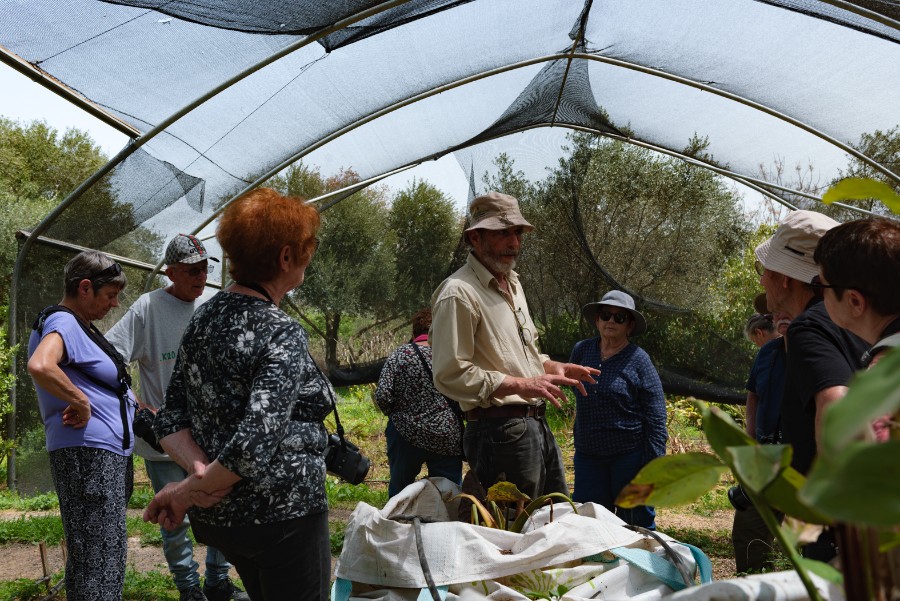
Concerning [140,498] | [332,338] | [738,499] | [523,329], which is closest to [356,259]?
[332,338]

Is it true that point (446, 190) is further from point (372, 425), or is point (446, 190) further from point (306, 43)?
point (372, 425)

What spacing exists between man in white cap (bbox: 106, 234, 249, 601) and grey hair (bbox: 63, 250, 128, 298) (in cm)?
51

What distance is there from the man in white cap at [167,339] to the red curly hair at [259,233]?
1.92 metres

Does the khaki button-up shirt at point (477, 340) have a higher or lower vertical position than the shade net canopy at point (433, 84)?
lower

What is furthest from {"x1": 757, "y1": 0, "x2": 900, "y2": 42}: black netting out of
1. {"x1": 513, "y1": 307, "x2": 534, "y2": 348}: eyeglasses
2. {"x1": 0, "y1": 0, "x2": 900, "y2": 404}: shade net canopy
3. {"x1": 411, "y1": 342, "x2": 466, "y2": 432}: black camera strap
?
{"x1": 411, "y1": 342, "x2": 466, "y2": 432}: black camera strap

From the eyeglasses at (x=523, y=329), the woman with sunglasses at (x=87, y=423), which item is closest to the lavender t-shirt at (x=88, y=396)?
the woman with sunglasses at (x=87, y=423)

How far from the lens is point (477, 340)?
3.65 metres

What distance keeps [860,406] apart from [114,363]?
3687 millimetres

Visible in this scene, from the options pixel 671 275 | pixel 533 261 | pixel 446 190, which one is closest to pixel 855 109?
pixel 671 275

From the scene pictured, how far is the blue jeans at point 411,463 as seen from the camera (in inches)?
203

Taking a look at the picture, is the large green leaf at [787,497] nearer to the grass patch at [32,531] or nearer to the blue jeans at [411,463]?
the blue jeans at [411,463]

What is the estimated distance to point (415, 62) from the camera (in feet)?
17.6

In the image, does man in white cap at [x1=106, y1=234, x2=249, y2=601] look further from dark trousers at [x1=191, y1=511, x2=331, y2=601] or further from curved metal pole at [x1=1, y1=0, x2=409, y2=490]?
dark trousers at [x1=191, y1=511, x2=331, y2=601]

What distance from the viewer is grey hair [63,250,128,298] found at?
3.55 meters
